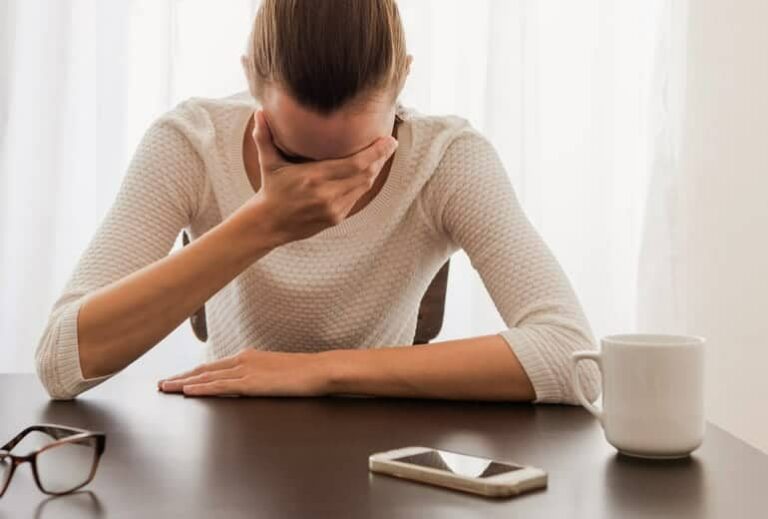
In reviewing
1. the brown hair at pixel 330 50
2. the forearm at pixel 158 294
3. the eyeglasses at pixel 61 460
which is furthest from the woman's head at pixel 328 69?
the eyeglasses at pixel 61 460

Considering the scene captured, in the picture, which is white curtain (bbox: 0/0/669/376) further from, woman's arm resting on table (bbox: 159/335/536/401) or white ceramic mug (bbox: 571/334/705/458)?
white ceramic mug (bbox: 571/334/705/458)

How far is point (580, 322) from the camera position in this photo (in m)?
1.29

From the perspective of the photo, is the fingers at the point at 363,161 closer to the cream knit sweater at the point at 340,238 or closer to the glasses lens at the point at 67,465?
the cream knit sweater at the point at 340,238

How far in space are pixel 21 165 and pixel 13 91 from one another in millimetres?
171

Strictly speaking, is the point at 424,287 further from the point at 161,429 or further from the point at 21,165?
the point at 21,165

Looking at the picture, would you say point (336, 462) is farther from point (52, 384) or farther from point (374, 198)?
point (374, 198)

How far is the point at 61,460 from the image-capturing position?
2.74 feet

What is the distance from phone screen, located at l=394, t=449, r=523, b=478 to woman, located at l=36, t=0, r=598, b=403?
0.34 metres

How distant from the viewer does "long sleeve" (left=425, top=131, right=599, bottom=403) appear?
4.00 feet

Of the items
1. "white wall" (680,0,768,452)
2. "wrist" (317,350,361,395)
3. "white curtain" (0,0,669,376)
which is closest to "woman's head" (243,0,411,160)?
"wrist" (317,350,361,395)

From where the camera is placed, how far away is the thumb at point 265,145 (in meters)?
1.22

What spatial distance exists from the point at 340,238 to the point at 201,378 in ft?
1.21

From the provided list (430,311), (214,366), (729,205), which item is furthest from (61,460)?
(729,205)

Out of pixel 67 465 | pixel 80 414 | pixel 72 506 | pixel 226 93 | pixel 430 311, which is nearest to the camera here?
pixel 72 506
